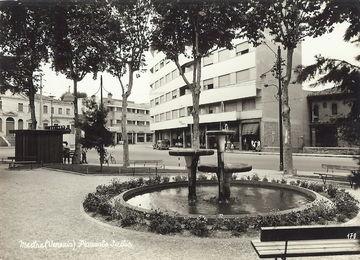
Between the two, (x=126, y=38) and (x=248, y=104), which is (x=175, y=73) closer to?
(x=248, y=104)

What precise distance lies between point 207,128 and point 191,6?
32.7 metres

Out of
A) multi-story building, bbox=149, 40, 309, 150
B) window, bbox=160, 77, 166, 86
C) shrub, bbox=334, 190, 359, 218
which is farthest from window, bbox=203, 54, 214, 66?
shrub, bbox=334, 190, 359, 218

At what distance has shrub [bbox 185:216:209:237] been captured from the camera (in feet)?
23.6

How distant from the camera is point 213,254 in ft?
20.2

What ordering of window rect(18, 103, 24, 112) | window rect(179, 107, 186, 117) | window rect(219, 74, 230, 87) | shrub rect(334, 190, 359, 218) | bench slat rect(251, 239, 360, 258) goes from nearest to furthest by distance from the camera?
bench slat rect(251, 239, 360, 258)
shrub rect(334, 190, 359, 218)
window rect(219, 74, 230, 87)
window rect(179, 107, 186, 117)
window rect(18, 103, 24, 112)

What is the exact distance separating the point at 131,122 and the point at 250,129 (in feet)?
176


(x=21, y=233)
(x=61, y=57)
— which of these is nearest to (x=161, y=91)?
(x=61, y=57)

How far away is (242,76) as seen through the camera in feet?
142

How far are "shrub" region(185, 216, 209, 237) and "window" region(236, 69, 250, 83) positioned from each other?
36.6 m

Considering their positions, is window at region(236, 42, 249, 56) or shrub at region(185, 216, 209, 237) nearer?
shrub at region(185, 216, 209, 237)

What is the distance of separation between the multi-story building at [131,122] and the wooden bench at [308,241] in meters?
83.2

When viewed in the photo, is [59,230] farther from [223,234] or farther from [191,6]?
[191,6]

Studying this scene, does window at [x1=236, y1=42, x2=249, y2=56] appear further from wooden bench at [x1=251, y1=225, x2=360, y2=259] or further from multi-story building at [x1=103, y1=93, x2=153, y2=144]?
multi-story building at [x1=103, y1=93, x2=153, y2=144]

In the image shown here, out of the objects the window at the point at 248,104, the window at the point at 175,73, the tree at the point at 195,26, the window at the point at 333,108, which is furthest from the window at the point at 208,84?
the tree at the point at 195,26
